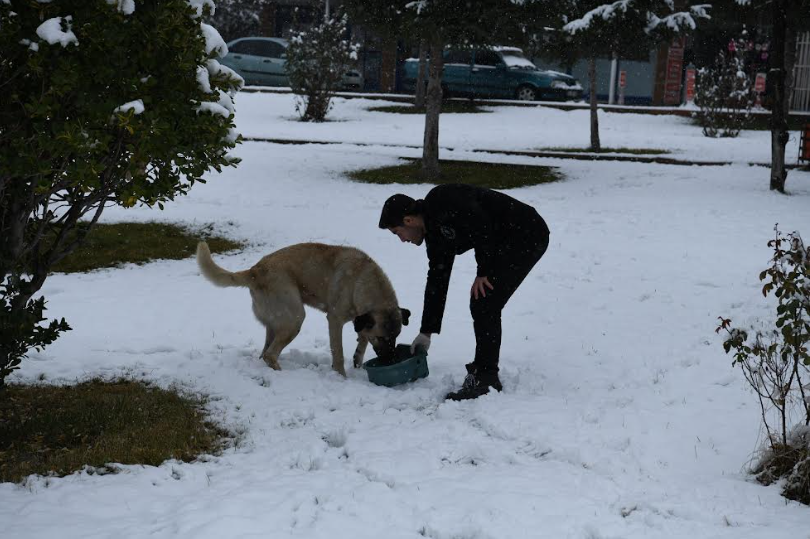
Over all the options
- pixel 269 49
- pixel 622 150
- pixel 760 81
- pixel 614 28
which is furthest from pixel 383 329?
pixel 269 49

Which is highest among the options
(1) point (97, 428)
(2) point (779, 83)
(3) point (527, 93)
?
(3) point (527, 93)

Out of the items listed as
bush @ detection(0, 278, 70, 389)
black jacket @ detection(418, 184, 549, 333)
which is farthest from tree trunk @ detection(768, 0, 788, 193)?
bush @ detection(0, 278, 70, 389)

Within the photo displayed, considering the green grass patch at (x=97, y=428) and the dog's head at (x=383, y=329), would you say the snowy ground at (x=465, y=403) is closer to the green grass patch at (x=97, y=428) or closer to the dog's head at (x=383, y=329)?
the green grass patch at (x=97, y=428)

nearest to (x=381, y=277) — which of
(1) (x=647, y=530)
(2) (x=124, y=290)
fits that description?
(1) (x=647, y=530)

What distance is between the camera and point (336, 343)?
667 cm

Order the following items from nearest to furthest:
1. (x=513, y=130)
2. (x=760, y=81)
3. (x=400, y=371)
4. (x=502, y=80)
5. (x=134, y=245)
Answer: (x=400, y=371) → (x=134, y=245) → (x=513, y=130) → (x=760, y=81) → (x=502, y=80)

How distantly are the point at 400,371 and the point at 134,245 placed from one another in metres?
6.30

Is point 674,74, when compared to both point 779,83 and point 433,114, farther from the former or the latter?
point 433,114

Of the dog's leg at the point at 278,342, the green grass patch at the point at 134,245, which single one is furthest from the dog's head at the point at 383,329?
the green grass patch at the point at 134,245

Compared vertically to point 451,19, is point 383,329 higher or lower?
lower

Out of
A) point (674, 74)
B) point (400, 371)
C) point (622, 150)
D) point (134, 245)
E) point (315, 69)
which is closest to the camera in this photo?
point (400, 371)

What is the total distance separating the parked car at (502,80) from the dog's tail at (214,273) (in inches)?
988

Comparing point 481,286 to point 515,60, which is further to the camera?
point 515,60

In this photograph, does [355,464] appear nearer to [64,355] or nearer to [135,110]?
[135,110]
